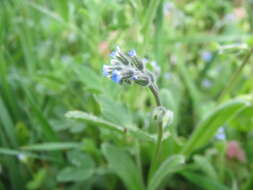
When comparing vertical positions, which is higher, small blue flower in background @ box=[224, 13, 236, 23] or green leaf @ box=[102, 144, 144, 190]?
small blue flower in background @ box=[224, 13, 236, 23]

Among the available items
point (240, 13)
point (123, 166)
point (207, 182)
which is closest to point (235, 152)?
point (207, 182)

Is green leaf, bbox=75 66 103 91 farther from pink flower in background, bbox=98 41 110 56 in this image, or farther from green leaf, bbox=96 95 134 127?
pink flower in background, bbox=98 41 110 56

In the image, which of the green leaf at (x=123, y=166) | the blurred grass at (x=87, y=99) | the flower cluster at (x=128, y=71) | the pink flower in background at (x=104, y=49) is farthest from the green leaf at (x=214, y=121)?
the pink flower in background at (x=104, y=49)

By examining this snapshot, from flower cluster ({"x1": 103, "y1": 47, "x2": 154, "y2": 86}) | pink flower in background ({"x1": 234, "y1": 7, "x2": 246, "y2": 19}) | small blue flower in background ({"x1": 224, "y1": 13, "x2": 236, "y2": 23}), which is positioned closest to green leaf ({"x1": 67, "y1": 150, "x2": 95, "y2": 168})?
flower cluster ({"x1": 103, "y1": 47, "x2": 154, "y2": 86})

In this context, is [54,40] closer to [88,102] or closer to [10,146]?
[88,102]

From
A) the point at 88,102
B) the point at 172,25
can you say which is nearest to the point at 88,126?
the point at 88,102
